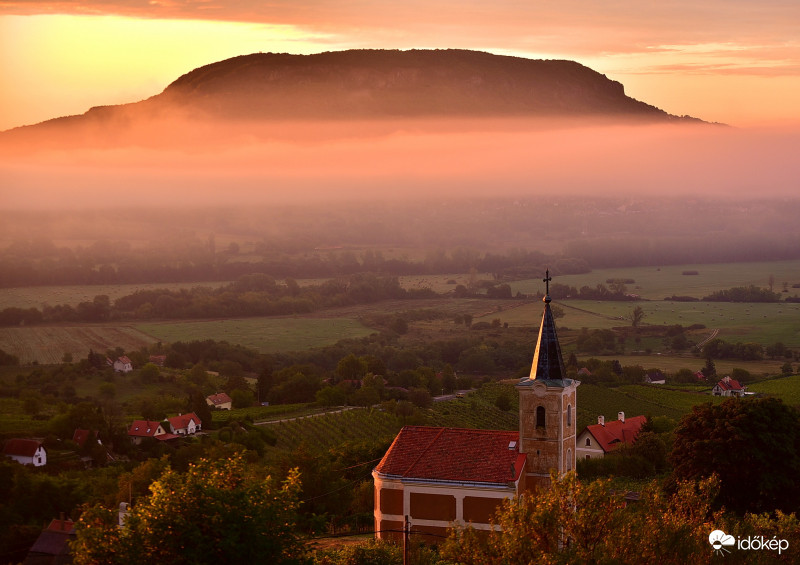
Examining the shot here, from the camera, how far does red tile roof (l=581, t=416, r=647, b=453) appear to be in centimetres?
6519

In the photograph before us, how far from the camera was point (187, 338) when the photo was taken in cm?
14850

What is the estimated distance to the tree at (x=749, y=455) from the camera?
151 ft

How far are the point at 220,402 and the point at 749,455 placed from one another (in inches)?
2140

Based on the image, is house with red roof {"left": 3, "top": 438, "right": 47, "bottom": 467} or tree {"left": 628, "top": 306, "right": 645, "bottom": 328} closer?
house with red roof {"left": 3, "top": 438, "right": 47, "bottom": 467}

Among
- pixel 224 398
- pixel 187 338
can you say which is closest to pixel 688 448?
pixel 224 398

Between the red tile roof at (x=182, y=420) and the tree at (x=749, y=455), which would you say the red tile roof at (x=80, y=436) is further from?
the tree at (x=749, y=455)

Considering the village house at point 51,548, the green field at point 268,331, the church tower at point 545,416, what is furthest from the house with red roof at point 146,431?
the green field at point 268,331

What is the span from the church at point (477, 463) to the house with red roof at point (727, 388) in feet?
202

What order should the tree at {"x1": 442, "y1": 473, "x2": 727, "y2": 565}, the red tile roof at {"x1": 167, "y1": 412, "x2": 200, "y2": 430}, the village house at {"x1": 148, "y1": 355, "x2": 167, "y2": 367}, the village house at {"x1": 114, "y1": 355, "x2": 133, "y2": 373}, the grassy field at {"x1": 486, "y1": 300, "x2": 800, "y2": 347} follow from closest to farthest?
the tree at {"x1": 442, "y1": 473, "x2": 727, "y2": 565}
the red tile roof at {"x1": 167, "y1": 412, "x2": 200, "y2": 430}
the village house at {"x1": 114, "y1": 355, "x2": 133, "y2": 373}
the village house at {"x1": 148, "y1": 355, "x2": 167, "y2": 367}
the grassy field at {"x1": 486, "y1": 300, "x2": 800, "y2": 347}

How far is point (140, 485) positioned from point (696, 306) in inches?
5808

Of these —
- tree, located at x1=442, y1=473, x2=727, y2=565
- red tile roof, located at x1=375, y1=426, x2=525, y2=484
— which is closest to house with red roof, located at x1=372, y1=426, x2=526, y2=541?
red tile roof, located at x1=375, y1=426, x2=525, y2=484

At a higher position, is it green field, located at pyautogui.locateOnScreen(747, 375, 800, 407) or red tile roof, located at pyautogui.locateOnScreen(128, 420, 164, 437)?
red tile roof, located at pyautogui.locateOnScreen(128, 420, 164, 437)

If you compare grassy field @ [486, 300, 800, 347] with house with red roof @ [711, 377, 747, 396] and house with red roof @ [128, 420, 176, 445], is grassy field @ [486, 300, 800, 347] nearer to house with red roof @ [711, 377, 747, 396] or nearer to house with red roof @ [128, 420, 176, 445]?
house with red roof @ [711, 377, 747, 396]

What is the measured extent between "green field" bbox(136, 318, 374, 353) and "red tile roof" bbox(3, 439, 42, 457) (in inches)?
3156
